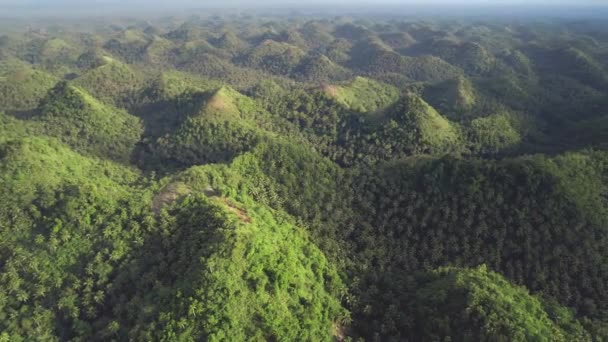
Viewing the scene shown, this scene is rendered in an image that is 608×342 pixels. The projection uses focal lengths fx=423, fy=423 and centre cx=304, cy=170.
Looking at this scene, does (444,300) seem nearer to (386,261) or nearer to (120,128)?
(386,261)

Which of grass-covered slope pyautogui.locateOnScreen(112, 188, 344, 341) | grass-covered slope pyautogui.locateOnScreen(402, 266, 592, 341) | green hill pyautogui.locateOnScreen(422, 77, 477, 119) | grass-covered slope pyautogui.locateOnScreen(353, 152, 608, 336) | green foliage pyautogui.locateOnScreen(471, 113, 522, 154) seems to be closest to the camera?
grass-covered slope pyautogui.locateOnScreen(402, 266, 592, 341)

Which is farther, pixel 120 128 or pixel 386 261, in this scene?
pixel 120 128

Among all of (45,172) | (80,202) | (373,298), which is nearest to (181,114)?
(45,172)

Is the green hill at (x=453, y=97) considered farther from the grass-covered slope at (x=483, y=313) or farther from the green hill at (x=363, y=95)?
the grass-covered slope at (x=483, y=313)

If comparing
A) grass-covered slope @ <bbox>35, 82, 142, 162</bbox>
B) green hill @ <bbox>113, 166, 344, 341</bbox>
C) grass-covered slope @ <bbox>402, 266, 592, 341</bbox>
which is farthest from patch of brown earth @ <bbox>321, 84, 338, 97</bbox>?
grass-covered slope @ <bbox>402, 266, 592, 341</bbox>

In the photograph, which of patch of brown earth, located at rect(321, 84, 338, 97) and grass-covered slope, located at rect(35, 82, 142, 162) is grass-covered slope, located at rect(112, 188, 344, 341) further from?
patch of brown earth, located at rect(321, 84, 338, 97)

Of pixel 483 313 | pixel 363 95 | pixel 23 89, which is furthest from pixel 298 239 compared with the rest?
pixel 23 89

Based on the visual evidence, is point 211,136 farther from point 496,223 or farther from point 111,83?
point 111,83

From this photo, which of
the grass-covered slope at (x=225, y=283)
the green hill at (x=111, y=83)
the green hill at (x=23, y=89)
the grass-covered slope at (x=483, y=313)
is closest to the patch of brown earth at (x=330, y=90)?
the green hill at (x=111, y=83)
